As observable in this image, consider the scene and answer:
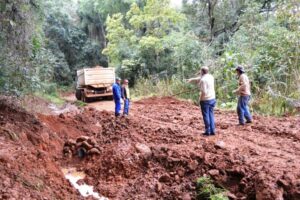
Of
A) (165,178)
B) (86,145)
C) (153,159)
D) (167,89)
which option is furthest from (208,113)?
(167,89)

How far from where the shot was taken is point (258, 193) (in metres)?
4.89

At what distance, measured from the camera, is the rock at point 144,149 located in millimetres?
6870

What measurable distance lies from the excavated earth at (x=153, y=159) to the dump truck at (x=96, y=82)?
823cm

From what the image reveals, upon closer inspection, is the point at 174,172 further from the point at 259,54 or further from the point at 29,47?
the point at 259,54

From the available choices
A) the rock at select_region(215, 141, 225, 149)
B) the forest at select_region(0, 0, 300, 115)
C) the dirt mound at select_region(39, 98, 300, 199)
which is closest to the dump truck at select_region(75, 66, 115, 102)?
the forest at select_region(0, 0, 300, 115)

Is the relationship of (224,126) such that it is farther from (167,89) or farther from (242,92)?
(167,89)

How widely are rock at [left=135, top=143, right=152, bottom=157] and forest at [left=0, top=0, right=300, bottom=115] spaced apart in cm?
387

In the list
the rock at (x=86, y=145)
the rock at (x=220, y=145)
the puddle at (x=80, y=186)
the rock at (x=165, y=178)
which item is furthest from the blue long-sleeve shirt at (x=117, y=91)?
the rock at (x=165, y=178)

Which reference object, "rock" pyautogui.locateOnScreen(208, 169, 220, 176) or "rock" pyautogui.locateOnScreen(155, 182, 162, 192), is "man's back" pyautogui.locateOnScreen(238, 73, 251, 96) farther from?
"rock" pyautogui.locateOnScreen(155, 182, 162, 192)

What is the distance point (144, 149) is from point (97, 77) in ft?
38.7

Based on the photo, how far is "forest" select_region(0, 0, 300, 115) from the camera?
9.41 meters

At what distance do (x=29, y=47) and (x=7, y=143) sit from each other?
3.78 m

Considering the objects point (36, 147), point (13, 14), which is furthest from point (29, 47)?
point (36, 147)

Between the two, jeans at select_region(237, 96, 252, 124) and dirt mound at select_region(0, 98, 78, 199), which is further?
jeans at select_region(237, 96, 252, 124)
